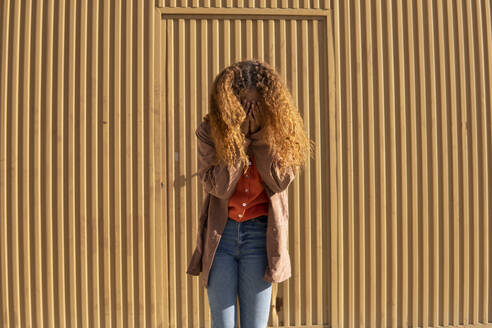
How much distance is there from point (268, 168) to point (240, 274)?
22.9 inches

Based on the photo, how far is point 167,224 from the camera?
11.3 ft

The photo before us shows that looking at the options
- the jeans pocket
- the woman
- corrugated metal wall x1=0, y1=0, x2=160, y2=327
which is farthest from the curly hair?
corrugated metal wall x1=0, y1=0, x2=160, y2=327

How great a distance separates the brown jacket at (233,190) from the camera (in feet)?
6.12

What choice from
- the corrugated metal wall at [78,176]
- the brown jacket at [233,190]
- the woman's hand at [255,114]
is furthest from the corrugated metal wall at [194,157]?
the woman's hand at [255,114]

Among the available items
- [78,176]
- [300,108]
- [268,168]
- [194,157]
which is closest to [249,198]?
[268,168]

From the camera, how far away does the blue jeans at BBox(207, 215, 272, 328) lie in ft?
6.23

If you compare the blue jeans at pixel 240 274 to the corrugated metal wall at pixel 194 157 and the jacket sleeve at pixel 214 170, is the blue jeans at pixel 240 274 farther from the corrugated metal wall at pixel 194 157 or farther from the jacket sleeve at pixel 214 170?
the corrugated metal wall at pixel 194 157

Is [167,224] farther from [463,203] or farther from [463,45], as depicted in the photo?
[463,45]

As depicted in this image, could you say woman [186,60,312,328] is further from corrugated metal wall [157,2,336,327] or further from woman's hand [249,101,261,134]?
corrugated metal wall [157,2,336,327]

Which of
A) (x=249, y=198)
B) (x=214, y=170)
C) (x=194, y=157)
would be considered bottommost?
(x=249, y=198)

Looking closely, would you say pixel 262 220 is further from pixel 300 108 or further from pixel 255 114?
pixel 300 108

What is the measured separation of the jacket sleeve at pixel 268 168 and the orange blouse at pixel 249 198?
52 millimetres

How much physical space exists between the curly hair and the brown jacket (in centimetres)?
4

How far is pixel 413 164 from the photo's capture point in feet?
11.7
